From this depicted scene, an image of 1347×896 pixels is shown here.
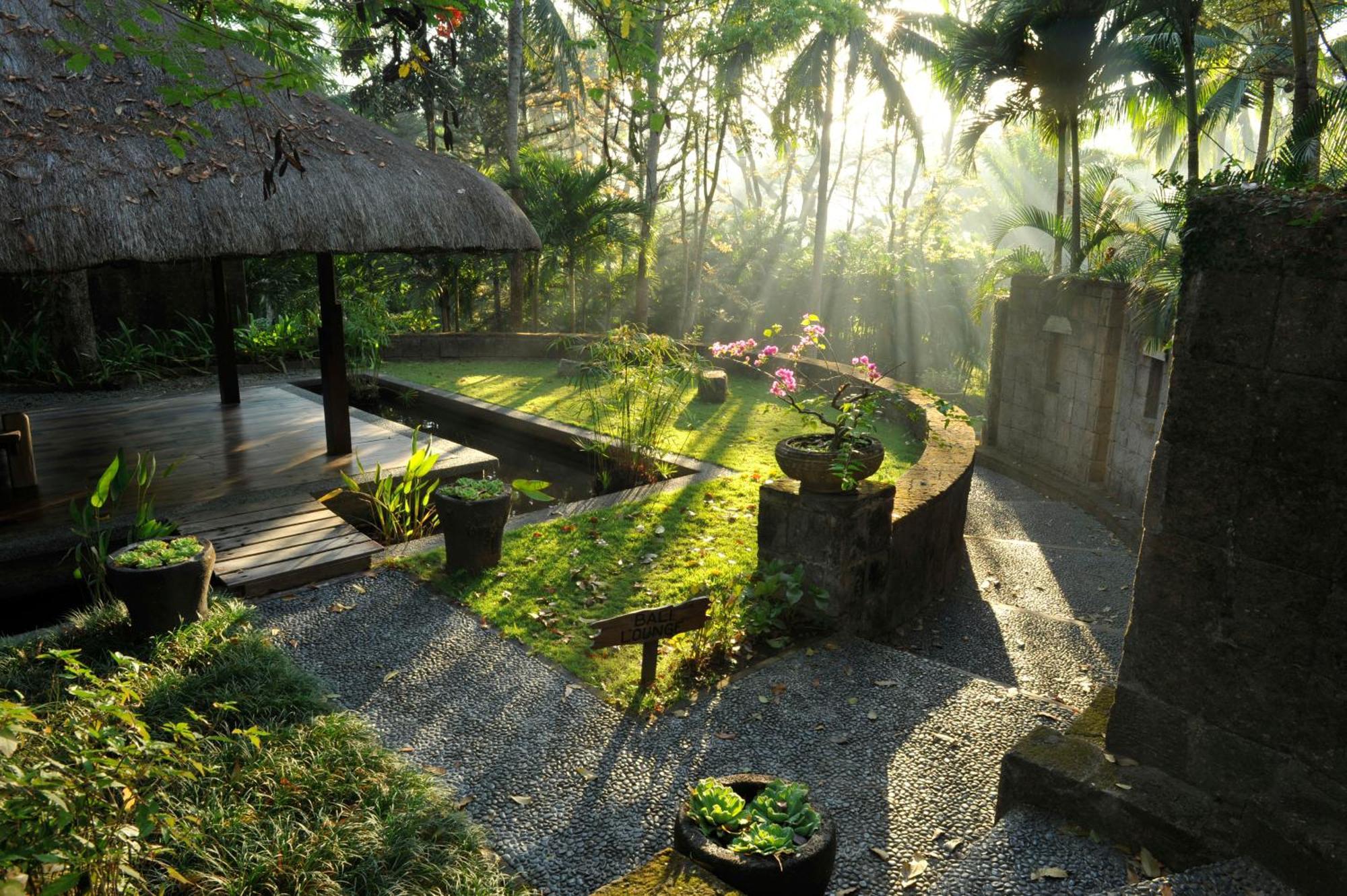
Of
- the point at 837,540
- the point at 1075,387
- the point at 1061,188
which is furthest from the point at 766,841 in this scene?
the point at 1061,188

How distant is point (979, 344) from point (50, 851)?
17.8 meters

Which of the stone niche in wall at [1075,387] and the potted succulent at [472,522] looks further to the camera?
the stone niche in wall at [1075,387]

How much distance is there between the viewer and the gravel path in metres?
3.40

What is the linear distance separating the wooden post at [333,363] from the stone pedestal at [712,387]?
204 inches

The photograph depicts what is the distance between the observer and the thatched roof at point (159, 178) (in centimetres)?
561

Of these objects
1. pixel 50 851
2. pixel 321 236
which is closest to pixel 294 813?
pixel 50 851

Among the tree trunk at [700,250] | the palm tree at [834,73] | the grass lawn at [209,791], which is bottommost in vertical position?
the grass lawn at [209,791]

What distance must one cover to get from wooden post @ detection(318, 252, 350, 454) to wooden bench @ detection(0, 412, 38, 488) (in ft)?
6.48

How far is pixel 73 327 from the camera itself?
11.2 meters

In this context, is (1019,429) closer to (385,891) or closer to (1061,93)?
(1061,93)

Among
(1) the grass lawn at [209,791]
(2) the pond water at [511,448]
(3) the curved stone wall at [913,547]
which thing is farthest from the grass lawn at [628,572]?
(1) the grass lawn at [209,791]

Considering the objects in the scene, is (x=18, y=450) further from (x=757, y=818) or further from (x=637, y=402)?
(x=757, y=818)

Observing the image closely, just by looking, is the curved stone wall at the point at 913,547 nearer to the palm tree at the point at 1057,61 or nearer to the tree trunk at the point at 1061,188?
the tree trunk at the point at 1061,188

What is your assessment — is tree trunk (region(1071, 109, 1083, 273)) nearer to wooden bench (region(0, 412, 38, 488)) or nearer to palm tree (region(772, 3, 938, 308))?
palm tree (region(772, 3, 938, 308))
